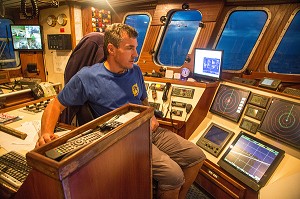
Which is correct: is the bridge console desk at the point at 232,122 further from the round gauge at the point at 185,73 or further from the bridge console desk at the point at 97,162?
the bridge console desk at the point at 97,162

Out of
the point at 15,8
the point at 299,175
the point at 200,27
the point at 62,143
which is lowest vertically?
the point at 299,175

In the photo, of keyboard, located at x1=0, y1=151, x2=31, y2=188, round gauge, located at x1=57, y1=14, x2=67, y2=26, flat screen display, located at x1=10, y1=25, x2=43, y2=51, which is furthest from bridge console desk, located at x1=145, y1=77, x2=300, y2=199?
flat screen display, located at x1=10, y1=25, x2=43, y2=51

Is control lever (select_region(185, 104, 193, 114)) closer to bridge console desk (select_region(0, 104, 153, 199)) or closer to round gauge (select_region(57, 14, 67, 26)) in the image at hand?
bridge console desk (select_region(0, 104, 153, 199))

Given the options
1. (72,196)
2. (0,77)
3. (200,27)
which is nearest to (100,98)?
(72,196)

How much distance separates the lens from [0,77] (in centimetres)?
385

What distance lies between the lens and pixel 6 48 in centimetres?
441

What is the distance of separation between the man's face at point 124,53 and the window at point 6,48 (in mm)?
4077

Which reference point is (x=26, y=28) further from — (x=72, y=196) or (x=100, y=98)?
(x=72, y=196)

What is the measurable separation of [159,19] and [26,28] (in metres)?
2.63

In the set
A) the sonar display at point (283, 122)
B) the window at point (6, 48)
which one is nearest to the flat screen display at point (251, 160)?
the sonar display at point (283, 122)

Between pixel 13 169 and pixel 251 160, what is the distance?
174cm

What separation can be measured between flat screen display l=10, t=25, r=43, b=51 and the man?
3.20 meters

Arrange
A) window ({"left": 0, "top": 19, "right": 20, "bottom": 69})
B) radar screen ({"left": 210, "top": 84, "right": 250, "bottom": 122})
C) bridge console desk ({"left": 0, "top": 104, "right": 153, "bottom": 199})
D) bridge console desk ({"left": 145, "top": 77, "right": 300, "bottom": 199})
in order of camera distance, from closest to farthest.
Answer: bridge console desk ({"left": 0, "top": 104, "right": 153, "bottom": 199}) < bridge console desk ({"left": 145, "top": 77, "right": 300, "bottom": 199}) < radar screen ({"left": 210, "top": 84, "right": 250, "bottom": 122}) < window ({"left": 0, "top": 19, "right": 20, "bottom": 69})

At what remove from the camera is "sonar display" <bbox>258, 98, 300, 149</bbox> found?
1696mm
